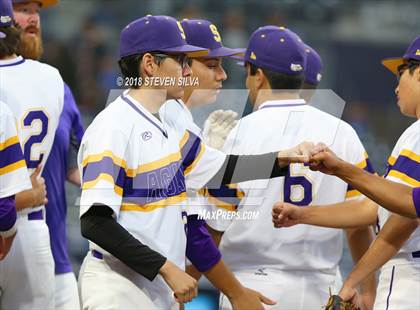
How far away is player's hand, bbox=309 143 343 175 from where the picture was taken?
4164mm

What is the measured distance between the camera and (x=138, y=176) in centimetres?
401

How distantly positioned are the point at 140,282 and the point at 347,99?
24.8ft

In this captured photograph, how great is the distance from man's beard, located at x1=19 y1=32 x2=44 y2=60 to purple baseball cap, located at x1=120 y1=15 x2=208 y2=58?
1.46 meters

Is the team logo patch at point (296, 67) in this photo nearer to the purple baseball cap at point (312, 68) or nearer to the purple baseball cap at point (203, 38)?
the purple baseball cap at point (203, 38)

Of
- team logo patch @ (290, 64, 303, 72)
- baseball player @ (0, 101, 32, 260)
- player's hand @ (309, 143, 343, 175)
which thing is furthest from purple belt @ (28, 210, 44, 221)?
player's hand @ (309, 143, 343, 175)

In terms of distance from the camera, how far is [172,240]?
4.09 m

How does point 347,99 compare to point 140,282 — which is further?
point 347,99

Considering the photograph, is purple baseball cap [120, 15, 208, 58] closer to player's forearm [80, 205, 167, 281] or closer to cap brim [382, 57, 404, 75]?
player's forearm [80, 205, 167, 281]

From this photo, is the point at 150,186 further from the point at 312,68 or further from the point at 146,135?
the point at 312,68

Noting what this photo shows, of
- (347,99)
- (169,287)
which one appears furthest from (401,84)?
(347,99)

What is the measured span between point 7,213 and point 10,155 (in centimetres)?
27

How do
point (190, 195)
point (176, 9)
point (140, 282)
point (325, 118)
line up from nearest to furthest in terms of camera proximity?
1. point (140, 282)
2. point (190, 195)
3. point (325, 118)
4. point (176, 9)

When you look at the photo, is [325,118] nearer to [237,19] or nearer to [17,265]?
[17,265]

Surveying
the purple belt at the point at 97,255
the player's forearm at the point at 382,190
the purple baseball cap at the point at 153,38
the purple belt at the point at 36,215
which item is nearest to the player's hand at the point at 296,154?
the player's forearm at the point at 382,190
